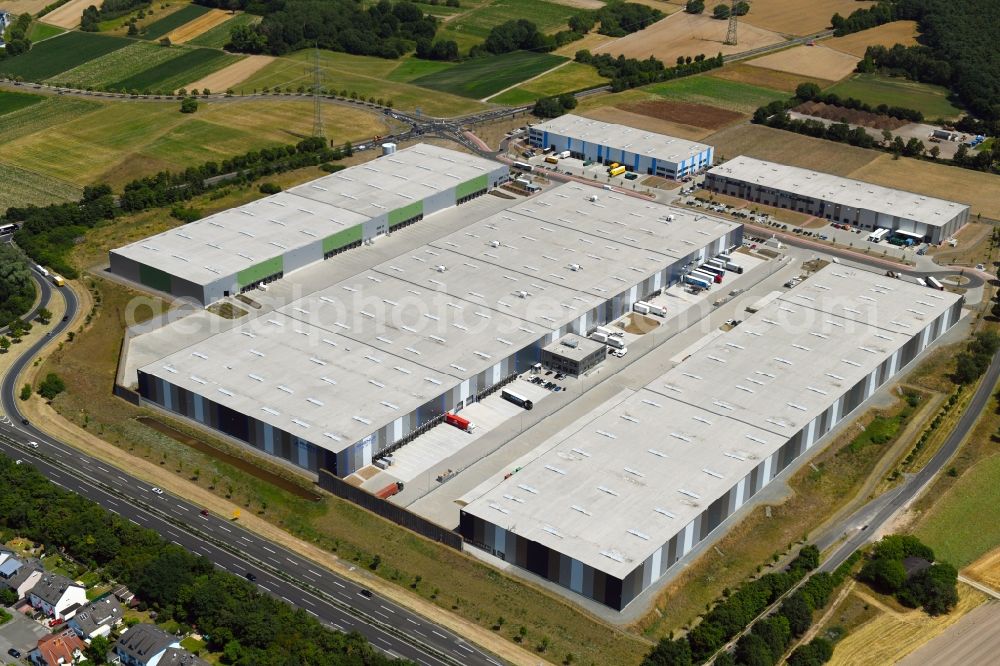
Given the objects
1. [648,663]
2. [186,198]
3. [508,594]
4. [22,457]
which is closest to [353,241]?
[186,198]

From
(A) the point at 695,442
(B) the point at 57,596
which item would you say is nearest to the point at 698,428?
(A) the point at 695,442

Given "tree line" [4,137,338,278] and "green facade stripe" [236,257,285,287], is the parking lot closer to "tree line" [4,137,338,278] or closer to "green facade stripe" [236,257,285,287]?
"green facade stripe" [236,257,285,287]

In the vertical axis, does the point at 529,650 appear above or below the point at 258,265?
below

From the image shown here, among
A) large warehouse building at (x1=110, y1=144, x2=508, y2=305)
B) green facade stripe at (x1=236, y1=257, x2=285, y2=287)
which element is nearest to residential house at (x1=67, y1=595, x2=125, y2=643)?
large warehouse building at (x1=110, y1=144, x2=508, y2=305)

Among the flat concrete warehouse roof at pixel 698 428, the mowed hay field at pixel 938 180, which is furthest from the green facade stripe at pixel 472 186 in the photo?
the mowed hay field at pixel 938 180

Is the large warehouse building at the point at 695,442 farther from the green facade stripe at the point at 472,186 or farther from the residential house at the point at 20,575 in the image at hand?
the green facade stripe at the point at 472,186

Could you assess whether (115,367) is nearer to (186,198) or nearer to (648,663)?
(186,198)
